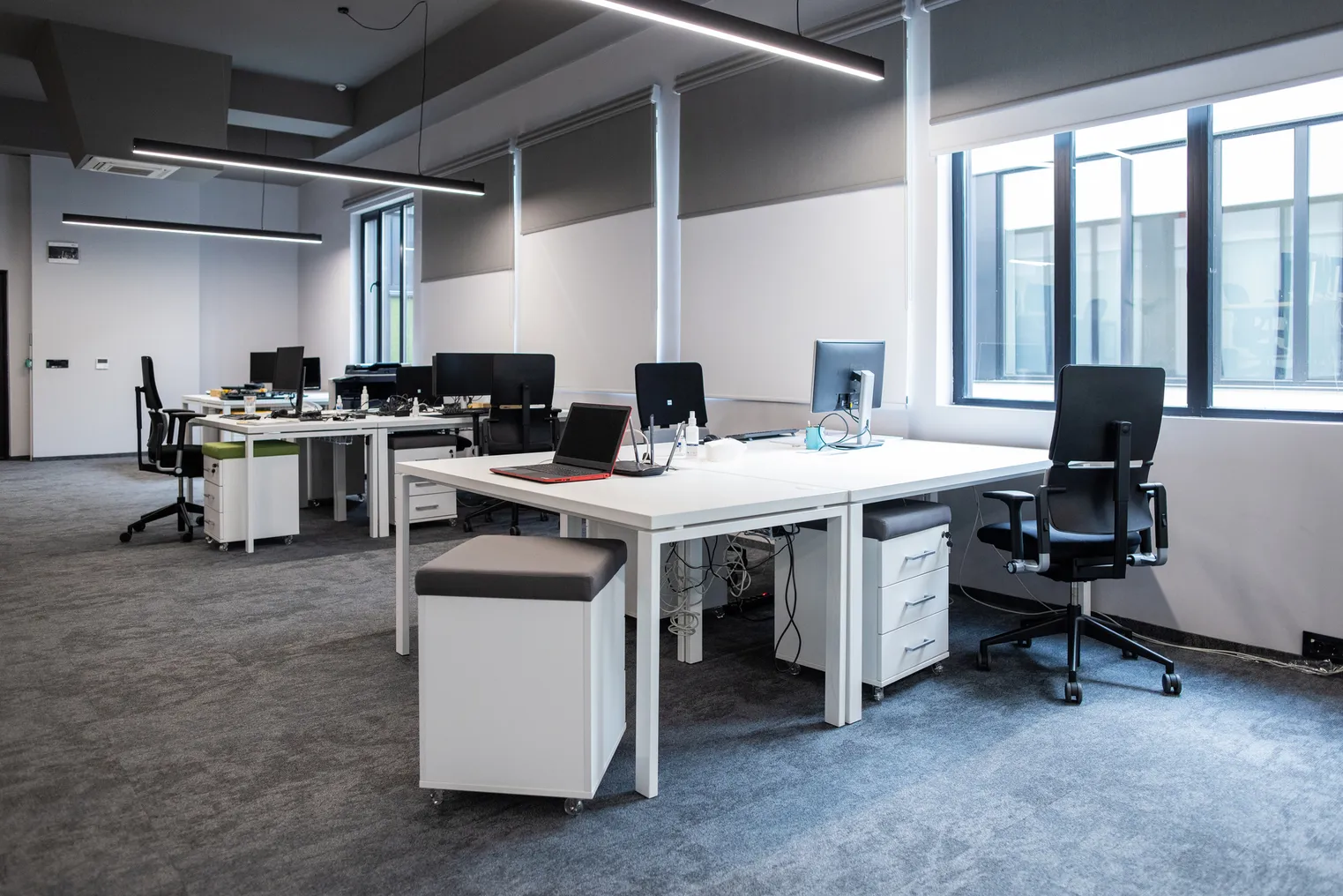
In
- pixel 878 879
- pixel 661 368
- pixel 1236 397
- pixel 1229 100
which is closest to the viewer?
pixel 878 879

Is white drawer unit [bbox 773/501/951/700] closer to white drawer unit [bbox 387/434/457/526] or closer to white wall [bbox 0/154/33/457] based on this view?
white drawer unit [bbox 387/434/457/526]

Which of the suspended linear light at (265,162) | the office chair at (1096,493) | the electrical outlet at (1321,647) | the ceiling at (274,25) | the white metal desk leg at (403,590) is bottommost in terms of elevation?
the electrical outlet at (1321,647)

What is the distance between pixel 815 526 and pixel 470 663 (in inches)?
59.0

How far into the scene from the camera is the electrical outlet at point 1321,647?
11.8ft

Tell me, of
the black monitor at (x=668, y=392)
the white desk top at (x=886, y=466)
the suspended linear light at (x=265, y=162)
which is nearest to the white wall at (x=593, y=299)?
the suspended linear light at (x=265, y=162)

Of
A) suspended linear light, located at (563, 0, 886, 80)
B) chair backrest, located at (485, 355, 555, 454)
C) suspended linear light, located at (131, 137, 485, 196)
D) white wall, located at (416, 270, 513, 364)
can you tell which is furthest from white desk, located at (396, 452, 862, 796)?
white wall, located at (416, 270, 513, 364)

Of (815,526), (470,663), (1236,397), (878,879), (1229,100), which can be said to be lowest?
(878,879)

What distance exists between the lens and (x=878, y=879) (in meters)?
2.15

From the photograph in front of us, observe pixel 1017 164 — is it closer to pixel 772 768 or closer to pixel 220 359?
pixel 772 768

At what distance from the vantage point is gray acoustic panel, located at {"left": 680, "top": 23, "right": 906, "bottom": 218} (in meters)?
5.02

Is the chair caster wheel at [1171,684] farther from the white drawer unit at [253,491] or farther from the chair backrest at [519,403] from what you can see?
the white drawer unit at [253,491]

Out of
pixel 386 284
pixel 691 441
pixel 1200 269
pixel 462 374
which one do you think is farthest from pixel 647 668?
pixel 386 284

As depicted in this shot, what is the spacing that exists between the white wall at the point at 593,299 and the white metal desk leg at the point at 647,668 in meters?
4.34

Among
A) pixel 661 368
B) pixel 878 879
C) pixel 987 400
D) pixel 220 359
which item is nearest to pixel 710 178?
pixel 661 368
